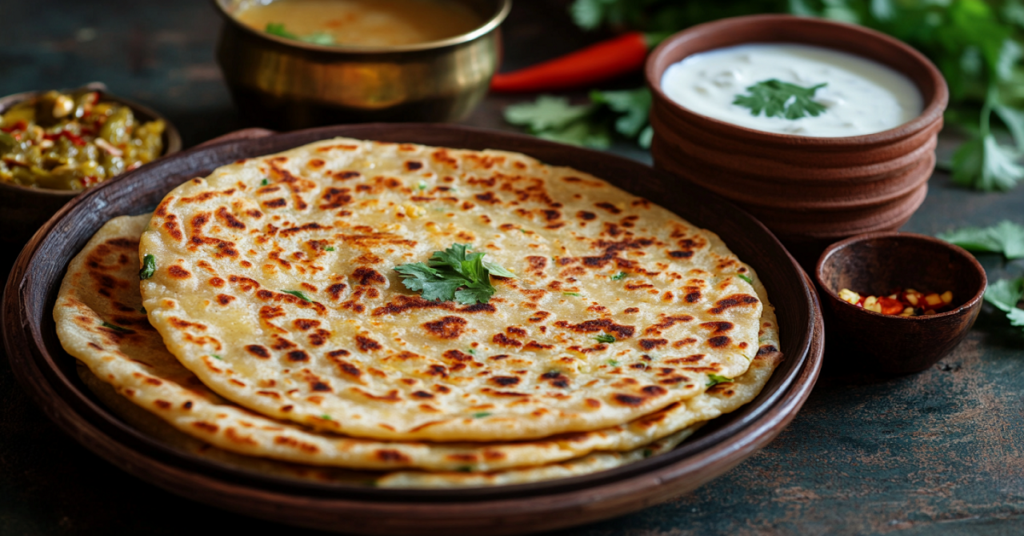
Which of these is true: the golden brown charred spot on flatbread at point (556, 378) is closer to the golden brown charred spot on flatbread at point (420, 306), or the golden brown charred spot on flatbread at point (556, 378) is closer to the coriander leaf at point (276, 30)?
the golden brown charred spot on flatbread at point (420, 306)

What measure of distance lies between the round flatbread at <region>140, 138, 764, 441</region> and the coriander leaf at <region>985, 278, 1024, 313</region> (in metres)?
1.13

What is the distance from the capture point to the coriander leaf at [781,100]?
3.22 meters

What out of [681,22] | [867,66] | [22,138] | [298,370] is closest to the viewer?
[298,370]

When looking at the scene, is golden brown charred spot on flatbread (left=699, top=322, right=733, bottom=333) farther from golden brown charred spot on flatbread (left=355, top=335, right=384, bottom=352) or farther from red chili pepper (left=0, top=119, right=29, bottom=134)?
red chili pepper (left=0, top=119, right=29, bottom=134)

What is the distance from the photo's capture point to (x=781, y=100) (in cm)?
326

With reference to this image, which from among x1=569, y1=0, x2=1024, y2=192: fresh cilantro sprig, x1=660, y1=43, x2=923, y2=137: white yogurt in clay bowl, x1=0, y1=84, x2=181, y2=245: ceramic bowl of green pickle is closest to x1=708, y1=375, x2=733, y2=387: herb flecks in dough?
x1=660, y1=43, x2=923, y2=137: white yogurt in clay bowl

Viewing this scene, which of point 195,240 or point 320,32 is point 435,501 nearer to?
point 195,240

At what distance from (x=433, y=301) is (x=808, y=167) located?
4.59 ft

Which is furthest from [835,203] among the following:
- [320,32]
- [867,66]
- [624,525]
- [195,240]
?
[320,32]

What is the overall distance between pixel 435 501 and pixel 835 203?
6.30 feet

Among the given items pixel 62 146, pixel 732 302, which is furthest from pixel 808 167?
pixel 62 146

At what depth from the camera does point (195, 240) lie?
255 cm

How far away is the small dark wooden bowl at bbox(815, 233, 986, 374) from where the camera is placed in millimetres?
2682

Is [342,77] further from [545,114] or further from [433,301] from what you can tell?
[433,301]
